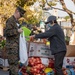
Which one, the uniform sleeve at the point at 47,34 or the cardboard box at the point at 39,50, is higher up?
the uniform sleeve at the point at 47,34

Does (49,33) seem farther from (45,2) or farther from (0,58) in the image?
(45,2)

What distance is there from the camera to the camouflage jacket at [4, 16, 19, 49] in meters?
6.58

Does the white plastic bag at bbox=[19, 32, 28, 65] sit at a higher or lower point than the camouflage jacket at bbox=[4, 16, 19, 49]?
lower

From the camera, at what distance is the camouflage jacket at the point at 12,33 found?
6578 millimetres

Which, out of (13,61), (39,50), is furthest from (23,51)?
(39,50)

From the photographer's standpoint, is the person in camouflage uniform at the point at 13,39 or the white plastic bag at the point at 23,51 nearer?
the person in camouflage uniform at the point at 13,39

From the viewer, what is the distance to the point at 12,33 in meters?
6.54

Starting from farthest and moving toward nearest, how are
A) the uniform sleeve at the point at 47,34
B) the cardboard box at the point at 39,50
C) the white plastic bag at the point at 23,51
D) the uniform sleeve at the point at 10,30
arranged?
the cardboard box at the point at 39,50 < the uniform sleeve at the point at 47,34 < the white plastic bag at the point at 23,51 < the uniform sleeve at the point at 10,30

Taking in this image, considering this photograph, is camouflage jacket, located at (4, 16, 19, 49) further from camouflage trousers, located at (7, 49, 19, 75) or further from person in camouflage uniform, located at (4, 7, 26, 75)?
camouflage trousers, located at (7, 49, 19, 75)

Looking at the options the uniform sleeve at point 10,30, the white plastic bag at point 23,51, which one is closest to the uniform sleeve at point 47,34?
the white plastic bag at point 23,51

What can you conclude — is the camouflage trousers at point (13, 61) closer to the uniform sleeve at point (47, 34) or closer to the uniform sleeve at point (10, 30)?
the uniform sleeve at point (10, 30)

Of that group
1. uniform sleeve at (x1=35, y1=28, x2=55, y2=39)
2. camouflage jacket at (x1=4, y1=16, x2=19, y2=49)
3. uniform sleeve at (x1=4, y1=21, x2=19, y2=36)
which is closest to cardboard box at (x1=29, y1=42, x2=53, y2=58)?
uniform sleeve at (x1=35, y1=28, x2=55, y2=39)

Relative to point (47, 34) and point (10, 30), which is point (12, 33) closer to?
point (10, 30)

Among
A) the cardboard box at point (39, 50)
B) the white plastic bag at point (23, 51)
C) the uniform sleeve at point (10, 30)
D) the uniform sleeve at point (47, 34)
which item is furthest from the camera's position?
the cardboard box at point (39, 50)
